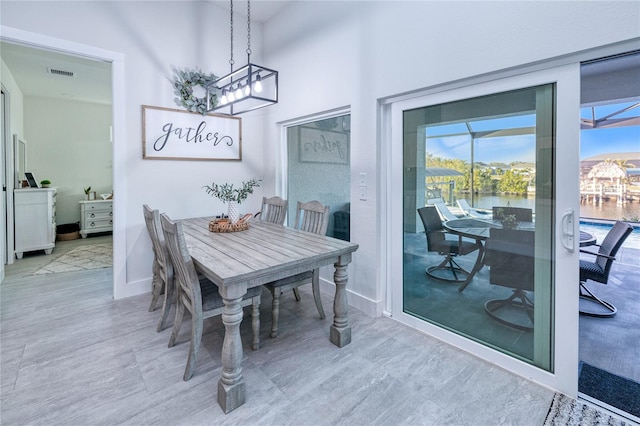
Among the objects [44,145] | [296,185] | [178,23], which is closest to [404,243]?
[296,185]

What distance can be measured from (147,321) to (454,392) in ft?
8.06

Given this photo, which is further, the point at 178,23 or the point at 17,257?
the point at 17,257

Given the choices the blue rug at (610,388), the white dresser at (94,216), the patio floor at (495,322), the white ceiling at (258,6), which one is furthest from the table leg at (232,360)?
the white dresser at (94,216)

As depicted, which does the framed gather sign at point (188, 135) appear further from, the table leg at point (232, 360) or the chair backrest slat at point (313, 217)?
the table leg at point (232, 360)

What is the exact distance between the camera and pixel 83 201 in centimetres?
621

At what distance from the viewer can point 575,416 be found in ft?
5.36

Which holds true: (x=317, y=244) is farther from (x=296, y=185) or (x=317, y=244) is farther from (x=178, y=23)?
(x=178, y=23)

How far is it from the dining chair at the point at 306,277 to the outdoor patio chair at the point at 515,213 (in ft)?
4.23

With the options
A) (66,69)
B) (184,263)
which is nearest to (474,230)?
(184,263)

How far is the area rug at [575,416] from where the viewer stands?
5.21 feet

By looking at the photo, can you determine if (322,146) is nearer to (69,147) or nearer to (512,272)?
(512,272)

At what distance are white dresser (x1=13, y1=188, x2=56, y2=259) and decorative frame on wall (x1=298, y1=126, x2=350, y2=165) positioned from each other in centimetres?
421

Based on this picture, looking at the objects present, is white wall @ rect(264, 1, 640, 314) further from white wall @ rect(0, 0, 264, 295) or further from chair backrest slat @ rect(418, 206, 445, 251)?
white wall @ rect(0, 0, 264, 295)

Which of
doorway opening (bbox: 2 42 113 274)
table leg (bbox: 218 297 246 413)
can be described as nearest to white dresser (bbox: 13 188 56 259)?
doorway opening (bbox: 2 42 113 274)
